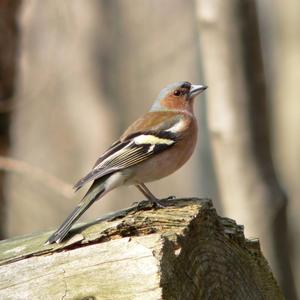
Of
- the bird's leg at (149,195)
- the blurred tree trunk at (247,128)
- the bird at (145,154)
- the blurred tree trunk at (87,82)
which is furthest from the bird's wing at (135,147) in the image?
the blurred tree trunk at (87,82)

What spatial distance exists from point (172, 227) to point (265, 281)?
0.72m

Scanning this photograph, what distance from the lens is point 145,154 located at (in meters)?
4.83

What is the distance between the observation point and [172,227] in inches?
134

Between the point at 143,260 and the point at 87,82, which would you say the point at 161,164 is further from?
the point at 87,82

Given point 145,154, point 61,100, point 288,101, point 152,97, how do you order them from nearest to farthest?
point 145,154 < point 288,101 < point 61,100 < point 152,97

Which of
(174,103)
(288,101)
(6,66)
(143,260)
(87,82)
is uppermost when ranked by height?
(87,82)

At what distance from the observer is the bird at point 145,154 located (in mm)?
4547

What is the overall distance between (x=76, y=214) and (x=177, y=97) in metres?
2.19

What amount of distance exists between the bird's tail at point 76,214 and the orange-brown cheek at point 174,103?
A: 1568 mm

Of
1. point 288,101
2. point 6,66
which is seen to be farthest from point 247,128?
point 288,101

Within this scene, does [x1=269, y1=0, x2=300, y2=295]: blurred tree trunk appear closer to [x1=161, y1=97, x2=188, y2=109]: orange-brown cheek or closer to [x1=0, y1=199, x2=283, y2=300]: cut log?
[x1=161, y1=97, x2=188, y2=109]: orange-brown cheek

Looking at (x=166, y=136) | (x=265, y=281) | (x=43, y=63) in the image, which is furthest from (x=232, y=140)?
(x=43, y=63)

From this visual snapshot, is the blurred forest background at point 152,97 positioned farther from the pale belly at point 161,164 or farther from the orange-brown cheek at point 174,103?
the pale belly at point 161,164

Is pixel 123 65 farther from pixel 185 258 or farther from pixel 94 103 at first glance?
pixel 185 258
